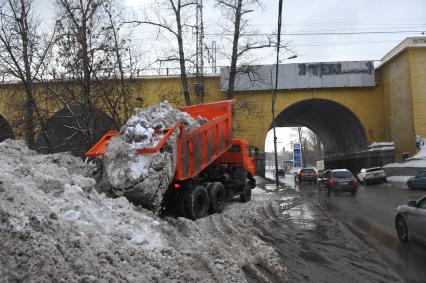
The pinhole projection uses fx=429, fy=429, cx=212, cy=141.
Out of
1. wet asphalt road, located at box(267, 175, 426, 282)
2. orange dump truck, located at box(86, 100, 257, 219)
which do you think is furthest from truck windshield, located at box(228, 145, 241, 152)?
wet asphalt road, located at box(267, 175, 426, 282)

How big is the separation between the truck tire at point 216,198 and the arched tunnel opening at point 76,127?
8754 mm

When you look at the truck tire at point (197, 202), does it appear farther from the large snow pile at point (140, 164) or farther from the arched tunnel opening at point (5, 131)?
the arched tunnel opening at point (5, 131)

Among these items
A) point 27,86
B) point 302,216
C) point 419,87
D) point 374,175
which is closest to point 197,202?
point 302,216

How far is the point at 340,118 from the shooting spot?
43031mm

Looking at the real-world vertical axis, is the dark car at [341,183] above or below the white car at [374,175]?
above

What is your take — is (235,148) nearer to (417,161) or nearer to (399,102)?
(417,161)

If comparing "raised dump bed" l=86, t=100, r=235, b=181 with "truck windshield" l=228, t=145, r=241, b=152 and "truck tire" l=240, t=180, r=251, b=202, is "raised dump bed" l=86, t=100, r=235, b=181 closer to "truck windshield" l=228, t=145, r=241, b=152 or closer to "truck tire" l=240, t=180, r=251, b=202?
"truck windshield" l=228, t=145, r=241, b=152

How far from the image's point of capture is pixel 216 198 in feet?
41.3

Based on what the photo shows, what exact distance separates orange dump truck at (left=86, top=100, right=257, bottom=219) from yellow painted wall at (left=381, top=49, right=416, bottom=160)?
23.0m

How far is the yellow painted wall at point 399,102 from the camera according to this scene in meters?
34.6

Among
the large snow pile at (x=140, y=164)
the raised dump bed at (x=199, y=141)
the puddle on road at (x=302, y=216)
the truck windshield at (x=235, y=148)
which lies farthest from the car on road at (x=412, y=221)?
the truck windshield at (x=235, y=148)

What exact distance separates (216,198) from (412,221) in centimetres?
538

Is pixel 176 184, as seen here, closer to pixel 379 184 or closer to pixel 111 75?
pixel 111 75

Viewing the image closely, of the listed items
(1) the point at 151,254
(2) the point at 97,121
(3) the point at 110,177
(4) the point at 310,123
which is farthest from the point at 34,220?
(4) the point at 310,123
